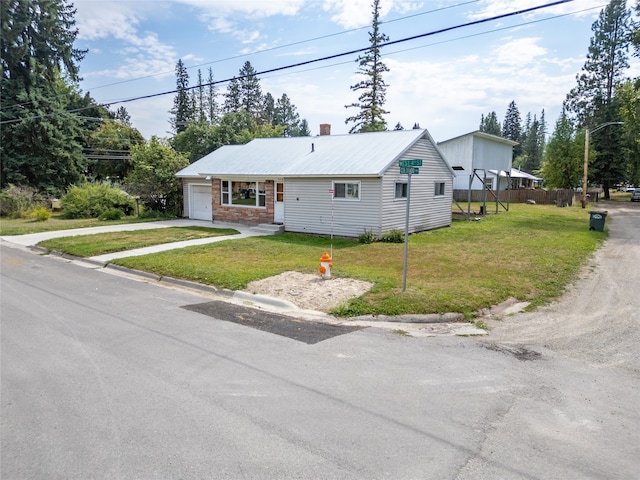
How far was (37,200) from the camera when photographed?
28.0 m

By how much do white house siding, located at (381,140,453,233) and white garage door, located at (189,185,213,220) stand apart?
34.5ft

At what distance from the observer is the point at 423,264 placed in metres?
11.1

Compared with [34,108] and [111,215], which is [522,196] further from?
[34,108]

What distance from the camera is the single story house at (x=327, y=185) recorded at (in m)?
15.9

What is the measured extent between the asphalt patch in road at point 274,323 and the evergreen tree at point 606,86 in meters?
49.1

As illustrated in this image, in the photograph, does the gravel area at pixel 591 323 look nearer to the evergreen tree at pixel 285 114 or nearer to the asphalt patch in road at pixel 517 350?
the asphalt patch in road at pixel 517 350

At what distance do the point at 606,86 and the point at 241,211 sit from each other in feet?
159

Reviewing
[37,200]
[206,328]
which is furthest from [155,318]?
[37,200]

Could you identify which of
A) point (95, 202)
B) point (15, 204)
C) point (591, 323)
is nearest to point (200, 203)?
point (95, 202)

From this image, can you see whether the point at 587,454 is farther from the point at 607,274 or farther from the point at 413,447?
the point at 607,274

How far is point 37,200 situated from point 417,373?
30790 millimetres

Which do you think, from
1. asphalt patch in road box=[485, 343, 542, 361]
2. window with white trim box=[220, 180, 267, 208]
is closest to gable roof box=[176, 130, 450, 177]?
window with white trim box=[220, 180, 267, 208]

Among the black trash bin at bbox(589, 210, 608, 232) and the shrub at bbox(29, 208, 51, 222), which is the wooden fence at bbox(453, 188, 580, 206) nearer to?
the black trash bin at bbox(589, 210, 608, 232)

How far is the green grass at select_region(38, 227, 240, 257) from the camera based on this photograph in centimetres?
1385
